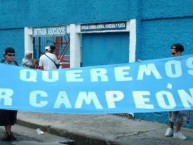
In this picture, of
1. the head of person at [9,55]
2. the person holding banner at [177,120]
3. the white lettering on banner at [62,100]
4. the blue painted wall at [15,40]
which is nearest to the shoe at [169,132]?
the person holding banner at [177,120]

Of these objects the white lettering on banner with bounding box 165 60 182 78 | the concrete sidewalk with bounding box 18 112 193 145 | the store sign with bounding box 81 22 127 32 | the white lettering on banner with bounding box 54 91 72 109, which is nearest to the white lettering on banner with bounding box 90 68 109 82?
the white lettering on banner with bounding box 54 91 72 109

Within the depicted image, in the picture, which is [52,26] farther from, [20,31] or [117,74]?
[117,74]

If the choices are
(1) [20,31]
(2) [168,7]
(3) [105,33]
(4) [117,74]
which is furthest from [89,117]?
(1) [20,31]

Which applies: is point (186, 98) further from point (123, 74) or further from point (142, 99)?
point (123, 74)

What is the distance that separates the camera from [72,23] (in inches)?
468

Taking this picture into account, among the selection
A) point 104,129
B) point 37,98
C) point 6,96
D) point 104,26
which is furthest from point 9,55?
point 104,26

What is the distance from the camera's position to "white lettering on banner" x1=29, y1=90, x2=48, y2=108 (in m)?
6.91

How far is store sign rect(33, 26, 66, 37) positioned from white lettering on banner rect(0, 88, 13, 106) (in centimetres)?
529

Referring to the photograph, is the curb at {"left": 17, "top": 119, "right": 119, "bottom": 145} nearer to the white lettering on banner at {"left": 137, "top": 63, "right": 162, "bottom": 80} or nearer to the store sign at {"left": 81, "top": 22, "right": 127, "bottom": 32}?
the white lettering on banner at {"left": 137, "top": 63, "right": 162, "bottom": 80}

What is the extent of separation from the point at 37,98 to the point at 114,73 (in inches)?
48.4

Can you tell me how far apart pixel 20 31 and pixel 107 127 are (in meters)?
5.79

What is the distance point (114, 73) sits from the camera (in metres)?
6.98

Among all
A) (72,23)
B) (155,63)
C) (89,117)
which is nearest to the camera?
(155,63)

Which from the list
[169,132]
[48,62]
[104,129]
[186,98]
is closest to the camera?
[186,98]
